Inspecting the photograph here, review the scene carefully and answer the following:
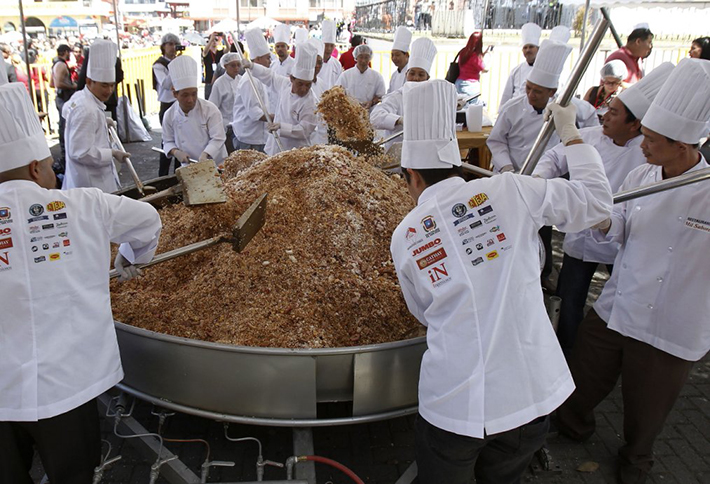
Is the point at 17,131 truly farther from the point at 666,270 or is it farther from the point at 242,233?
the point at 666,270

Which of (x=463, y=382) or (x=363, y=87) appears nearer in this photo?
(x=463, y=382)

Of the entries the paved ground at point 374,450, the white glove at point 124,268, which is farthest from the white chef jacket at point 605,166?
the white glove at point 124,268

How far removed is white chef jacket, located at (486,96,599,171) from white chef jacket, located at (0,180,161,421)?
8.51 ft

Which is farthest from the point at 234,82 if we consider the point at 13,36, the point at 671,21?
the point at 13,36

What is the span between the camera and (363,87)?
6094mm

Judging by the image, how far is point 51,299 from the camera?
160 centimetres

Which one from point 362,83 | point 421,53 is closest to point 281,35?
point 362,83

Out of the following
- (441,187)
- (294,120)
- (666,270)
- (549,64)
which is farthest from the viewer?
(294,120)

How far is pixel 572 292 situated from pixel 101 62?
3137 mm

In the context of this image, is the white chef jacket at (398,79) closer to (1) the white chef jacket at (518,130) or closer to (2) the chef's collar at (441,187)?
(1) the white chef jacket at (518,130)

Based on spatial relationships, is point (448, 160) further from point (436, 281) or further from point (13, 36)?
point (13, 36)

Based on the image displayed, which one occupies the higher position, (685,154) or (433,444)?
(685,154)

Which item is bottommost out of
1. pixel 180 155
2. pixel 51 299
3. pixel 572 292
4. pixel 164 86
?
pixel 572 292

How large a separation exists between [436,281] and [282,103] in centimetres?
371
